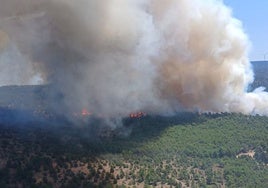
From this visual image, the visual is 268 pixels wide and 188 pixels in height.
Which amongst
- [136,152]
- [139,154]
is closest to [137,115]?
[136,152]

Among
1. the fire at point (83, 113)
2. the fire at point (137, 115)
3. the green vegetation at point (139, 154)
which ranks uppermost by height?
the fire at point (137, 115)

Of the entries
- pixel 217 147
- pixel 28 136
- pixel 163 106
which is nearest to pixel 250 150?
pixel 217 147

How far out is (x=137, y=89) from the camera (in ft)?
319

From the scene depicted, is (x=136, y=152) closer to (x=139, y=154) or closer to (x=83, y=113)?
(x=139, y=154)

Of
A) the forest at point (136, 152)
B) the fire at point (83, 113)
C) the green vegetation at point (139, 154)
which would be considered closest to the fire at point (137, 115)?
the forest at point (136, 152)

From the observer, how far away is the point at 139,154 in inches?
2908

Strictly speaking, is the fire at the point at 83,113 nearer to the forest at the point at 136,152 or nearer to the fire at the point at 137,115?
the forest at the point at 136,152

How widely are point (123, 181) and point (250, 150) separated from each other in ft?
98.9

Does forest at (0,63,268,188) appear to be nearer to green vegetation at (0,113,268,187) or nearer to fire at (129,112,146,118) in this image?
green vegetation at (0,113,268,187)

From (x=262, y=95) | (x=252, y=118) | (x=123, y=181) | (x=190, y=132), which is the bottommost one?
(x=123, y=181)

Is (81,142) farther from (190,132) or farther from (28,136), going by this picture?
(190,132)

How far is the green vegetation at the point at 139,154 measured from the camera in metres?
59.9

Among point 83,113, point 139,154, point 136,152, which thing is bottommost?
point 139,154

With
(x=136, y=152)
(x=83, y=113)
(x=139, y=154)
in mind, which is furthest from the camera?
(x=83, y=113)
